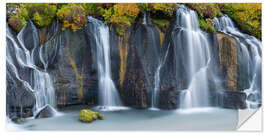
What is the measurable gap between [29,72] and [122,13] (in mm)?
2702

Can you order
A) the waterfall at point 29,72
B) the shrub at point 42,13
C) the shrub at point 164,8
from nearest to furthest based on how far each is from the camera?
the waterfall at point 29,72 < the shrub at point 42,13 < the shrub at point 164,8

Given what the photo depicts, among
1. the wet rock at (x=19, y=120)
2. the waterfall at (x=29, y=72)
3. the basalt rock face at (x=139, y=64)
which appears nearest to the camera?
the wet rock at (x=19, y=120)

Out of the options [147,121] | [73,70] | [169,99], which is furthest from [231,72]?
[73,70]

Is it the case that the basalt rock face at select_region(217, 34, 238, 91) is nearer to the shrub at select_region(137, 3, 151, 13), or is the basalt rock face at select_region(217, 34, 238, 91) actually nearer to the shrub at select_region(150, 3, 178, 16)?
the shrub at select_region(150, 3, 178, 16)

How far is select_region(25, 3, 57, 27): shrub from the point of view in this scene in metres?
7.07

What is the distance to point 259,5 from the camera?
6.25 meters

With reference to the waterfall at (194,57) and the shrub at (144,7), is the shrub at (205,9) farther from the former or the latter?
the shrub at (144,7)

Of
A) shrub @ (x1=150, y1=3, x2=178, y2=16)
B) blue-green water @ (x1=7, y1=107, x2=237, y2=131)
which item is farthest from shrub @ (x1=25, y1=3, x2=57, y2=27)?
shrub @ (x1=150, y1=3, x2=178, y2=16)

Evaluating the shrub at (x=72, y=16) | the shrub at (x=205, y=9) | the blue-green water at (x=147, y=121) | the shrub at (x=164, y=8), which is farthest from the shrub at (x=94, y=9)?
the blue-green water at (x=147, y=121)

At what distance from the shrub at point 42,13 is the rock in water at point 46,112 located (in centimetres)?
214

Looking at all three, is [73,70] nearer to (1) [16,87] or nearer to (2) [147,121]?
(1) [16,87]

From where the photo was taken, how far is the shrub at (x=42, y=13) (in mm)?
7070
